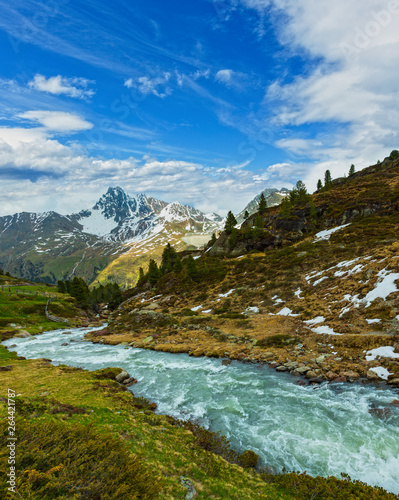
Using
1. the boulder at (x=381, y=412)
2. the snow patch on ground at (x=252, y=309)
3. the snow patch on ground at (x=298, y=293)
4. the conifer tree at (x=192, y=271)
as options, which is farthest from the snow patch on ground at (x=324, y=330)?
the conifer tree at (x=192, y=271)

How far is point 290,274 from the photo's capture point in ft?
170

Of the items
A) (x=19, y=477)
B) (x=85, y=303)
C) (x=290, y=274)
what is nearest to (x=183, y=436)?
(x=19, y=477)

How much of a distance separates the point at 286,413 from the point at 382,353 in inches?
446

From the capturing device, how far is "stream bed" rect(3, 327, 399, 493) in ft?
40.2

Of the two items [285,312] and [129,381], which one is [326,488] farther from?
[285,312]

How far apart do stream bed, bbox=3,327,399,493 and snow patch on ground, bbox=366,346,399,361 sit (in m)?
3.43

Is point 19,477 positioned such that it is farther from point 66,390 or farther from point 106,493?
point 66,390

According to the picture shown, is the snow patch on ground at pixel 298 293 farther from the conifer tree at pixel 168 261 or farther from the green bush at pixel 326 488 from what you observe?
the conifer tree at pixel 168 261

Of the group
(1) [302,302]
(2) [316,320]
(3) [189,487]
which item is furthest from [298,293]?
(3) [189,487]

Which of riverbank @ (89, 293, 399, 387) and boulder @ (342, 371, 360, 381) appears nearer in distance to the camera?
boulder @ (342, 371, 360, 381)

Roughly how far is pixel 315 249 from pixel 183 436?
5676 cm

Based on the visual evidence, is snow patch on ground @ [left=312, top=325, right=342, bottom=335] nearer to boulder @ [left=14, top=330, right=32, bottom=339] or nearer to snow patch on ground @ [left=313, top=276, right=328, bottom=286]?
snow patch on ground @ [left=313, top=276, right=328, bottom=286]

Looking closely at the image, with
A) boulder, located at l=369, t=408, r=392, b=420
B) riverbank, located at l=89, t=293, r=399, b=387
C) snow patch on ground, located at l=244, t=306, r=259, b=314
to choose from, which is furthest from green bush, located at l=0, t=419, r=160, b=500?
snow patch on ground, located at l=244, t=306, r=259, b=314

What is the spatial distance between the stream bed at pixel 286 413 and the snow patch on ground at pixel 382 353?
3433 mm
